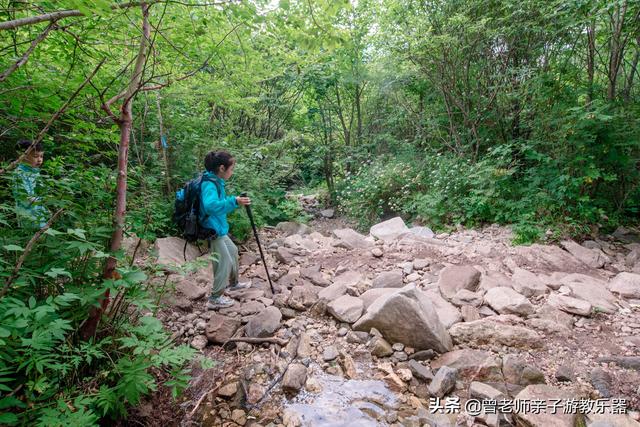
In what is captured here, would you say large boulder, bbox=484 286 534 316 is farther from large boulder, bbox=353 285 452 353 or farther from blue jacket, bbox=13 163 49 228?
blue jacket, bbox=13 163 49 228

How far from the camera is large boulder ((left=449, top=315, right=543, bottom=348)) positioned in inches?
122

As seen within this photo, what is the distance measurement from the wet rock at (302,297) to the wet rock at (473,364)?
5.11ft

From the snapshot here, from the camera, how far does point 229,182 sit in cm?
621

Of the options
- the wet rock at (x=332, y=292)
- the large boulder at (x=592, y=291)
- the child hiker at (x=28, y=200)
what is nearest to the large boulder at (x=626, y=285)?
the large boulder at (x=592, y=291)

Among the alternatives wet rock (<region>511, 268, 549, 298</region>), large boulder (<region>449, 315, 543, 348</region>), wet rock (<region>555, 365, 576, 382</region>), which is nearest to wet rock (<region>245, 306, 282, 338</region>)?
large boulder (<region>449, 315, 543, 348</region>)

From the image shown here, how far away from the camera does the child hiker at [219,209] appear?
3582 mm

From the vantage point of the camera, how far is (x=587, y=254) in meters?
5.07

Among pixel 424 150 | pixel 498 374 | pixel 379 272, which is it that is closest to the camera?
pixel 498 374

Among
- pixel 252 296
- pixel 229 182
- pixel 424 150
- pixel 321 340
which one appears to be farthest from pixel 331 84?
pixel 321 340

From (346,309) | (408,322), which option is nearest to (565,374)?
(408,322)

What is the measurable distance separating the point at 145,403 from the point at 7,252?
131 centimetres

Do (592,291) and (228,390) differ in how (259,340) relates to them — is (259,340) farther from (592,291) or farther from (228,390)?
(592,291)

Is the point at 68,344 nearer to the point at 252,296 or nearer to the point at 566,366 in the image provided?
the point at 252,296

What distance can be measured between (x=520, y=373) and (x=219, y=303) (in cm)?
312
